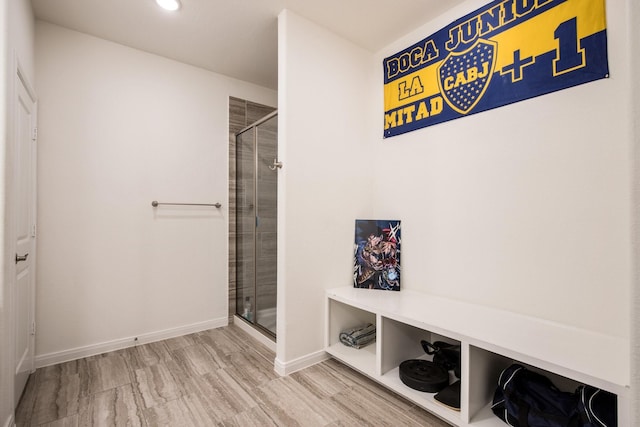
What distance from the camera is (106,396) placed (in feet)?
5.81

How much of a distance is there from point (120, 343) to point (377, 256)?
2109mm

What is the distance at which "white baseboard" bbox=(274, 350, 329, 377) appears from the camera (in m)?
2.00

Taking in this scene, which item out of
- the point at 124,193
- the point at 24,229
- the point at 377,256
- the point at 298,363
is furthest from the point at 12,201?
the point at 377,256

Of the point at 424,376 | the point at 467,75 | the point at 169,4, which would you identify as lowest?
the point at 424,376

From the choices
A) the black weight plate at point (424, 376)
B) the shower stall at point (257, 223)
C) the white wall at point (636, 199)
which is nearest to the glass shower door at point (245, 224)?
the shower stall at point (257, 223)

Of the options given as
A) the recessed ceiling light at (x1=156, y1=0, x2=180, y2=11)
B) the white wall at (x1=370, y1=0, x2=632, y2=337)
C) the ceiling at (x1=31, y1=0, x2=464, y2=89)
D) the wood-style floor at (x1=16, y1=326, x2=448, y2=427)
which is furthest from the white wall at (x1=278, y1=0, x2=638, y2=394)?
the recessed ceiling light at (x1=156, y1=0, x2=180, y2=11)

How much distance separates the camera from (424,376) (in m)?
1.67

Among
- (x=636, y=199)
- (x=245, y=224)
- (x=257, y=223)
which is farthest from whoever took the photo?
(x=245, y=224)

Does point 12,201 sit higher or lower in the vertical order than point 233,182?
lower

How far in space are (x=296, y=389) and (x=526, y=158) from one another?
73.1 inches

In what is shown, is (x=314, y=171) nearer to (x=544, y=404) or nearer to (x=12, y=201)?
(x=12, y=201)

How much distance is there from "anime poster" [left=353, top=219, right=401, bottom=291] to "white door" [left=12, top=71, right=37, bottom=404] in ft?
6.52

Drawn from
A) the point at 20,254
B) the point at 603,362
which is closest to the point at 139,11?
the point at 20,254

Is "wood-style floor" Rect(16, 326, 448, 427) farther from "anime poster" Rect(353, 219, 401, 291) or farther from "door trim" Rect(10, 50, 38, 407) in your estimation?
"anime poster" Rect(353, 219, 401, 291)
